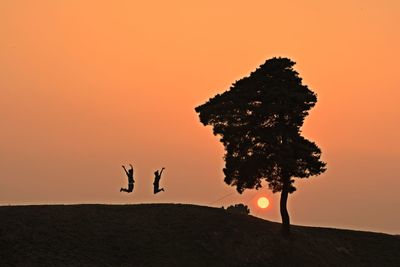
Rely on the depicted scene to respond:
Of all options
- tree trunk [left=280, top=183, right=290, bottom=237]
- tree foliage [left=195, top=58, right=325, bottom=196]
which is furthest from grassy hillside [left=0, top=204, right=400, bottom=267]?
tree foliage [left=195, top=58, right=325, bottom=196]

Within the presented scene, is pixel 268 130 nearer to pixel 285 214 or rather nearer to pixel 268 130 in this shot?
pixel 268 130

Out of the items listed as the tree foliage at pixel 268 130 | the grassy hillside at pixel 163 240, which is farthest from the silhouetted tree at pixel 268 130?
the grassy hillside at pixel 163 240

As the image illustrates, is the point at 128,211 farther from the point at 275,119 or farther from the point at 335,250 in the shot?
the point at 335,250

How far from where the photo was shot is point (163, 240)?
45.8 meters

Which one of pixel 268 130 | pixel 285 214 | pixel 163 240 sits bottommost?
pixel 163 240

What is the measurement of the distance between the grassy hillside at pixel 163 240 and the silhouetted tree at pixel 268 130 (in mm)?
4480

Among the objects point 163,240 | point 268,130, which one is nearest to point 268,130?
point 268,130

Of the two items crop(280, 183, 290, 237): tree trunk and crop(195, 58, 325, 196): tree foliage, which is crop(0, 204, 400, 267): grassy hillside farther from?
crop(195, 58, 325, 196): tree foliage

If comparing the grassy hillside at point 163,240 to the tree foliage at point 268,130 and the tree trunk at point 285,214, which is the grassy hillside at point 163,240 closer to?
the tree trunk at point 285,214

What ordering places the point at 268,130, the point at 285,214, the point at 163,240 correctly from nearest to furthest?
1. the point at 163,240
2. the point at 268,130
3. the point at 285,214

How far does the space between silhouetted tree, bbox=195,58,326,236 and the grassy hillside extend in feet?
14.7

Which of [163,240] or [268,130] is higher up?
[268,130]

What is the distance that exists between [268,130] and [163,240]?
12592 millimetres

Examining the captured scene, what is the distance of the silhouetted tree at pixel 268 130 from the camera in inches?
1956
